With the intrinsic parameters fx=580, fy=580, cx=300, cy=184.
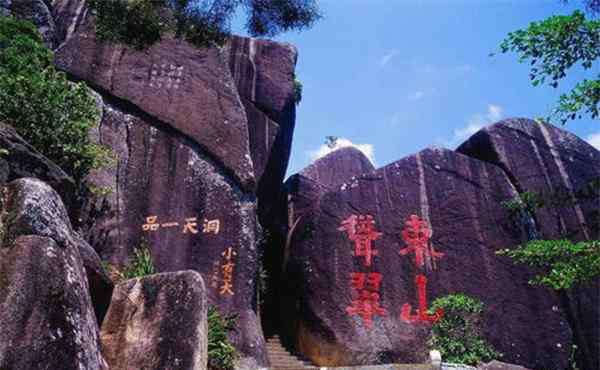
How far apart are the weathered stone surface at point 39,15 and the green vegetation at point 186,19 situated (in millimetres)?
6409

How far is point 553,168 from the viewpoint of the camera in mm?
11945

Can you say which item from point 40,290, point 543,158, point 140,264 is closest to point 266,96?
point 140,264

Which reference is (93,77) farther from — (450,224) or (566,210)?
(566,210)

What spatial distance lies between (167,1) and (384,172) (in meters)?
5.70

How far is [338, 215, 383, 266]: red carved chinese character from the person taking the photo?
10656mm

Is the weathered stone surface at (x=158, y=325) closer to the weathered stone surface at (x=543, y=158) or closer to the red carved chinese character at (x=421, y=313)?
the red carved chinese character at (x=421, y=313)

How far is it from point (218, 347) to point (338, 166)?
41.2 ft

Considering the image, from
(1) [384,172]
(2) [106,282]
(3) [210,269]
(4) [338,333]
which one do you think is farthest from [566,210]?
(2) [106,282]

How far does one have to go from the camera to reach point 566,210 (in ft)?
37.5

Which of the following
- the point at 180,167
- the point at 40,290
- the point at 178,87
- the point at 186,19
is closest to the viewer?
the point at 40,290

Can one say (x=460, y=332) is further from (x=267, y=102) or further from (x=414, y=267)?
(x=267, y=102)

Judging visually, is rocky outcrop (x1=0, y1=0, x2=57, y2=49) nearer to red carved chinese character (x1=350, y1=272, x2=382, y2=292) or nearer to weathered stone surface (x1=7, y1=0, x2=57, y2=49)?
weathered stone surface (x1=7, y1=0, x2=57, y2=49)

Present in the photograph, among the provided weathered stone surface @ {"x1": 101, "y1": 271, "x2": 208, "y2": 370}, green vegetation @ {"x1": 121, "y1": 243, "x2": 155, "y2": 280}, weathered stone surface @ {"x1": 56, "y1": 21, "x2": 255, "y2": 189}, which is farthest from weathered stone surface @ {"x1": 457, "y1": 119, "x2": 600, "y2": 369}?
weathered stone surface @ {"x1": 101, "y1": 271, "x2": 208, "y2": 370}

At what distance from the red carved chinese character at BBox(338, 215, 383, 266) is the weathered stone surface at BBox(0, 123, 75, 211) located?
6080 millimetres
